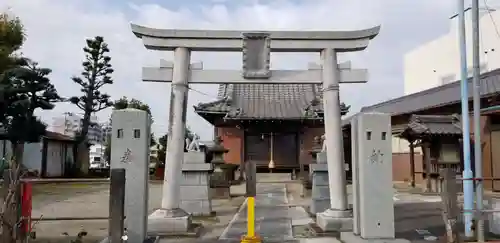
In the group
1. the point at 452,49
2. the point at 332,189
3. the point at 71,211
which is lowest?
the point at 71,211

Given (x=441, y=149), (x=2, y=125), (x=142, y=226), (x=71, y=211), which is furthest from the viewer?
(x=2, y=125)

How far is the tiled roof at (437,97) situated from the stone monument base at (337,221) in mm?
9145

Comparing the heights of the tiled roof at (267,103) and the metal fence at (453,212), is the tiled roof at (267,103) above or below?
above

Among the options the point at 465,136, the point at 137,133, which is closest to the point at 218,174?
the point at 137,133

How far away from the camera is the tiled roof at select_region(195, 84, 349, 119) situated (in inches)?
1080

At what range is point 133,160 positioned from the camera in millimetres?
8789

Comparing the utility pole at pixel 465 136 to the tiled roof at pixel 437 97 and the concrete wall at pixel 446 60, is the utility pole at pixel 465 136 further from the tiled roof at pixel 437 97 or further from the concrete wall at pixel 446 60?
the concrete wall at pixel 446 60

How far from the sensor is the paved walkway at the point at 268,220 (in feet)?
33.1

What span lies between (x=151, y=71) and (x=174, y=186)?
2.78 metres

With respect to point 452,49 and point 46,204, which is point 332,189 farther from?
point 452,49

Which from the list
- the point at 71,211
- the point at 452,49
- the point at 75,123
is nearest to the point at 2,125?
the point at 71,211

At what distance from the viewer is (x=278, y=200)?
707 inches

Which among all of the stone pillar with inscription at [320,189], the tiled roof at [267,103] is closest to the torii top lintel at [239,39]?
the stone pillar with inscription at [320,189]

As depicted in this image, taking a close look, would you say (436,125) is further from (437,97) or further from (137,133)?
(137,133)
